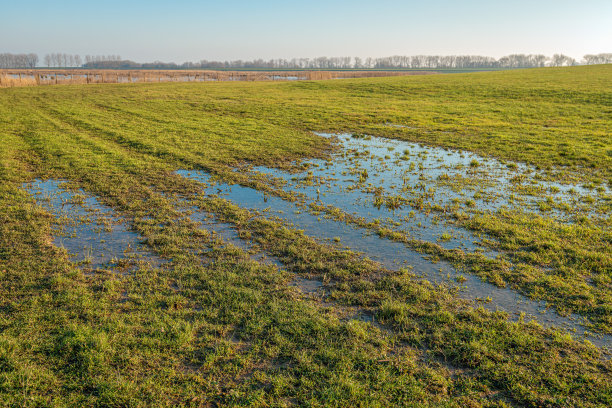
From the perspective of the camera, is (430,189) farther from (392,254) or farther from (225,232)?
(225,232)

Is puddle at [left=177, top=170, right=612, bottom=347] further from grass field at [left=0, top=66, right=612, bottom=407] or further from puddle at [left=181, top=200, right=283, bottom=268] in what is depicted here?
puddle at [left=181, top=200, right=283, bottom=268]

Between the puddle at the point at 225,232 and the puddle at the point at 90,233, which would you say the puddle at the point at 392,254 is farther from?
the puddle at the point at 90,233

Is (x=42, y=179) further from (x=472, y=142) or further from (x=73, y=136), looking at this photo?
(x=472, y=142)

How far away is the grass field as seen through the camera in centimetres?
492

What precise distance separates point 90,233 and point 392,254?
24.6ft

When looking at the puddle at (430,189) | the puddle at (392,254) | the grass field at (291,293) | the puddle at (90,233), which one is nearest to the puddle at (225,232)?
the grass field at (291,293)

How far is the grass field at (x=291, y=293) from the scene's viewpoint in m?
4.92

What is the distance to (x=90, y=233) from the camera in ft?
30.6

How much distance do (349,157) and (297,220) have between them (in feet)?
26.4

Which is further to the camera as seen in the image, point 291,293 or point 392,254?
point 392,254

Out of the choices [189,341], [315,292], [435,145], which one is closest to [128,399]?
[189,341]

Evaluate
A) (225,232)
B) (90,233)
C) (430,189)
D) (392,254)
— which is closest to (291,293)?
(392,254)

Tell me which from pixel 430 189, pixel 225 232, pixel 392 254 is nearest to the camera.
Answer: pixel 392 254

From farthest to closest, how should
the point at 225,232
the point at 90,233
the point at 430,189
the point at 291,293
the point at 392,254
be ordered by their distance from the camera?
the point at 430,189
the point at 225,232
the point at 90,233
the point at 392,254
the point at 291,293
